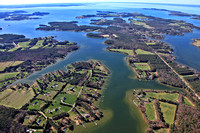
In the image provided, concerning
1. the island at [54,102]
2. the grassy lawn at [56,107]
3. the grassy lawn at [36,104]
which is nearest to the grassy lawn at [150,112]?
the island at [54,102]

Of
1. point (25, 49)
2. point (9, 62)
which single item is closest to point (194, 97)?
point (9, 62)

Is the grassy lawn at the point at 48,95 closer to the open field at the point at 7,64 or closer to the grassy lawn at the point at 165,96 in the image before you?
the open field at the point at 7,64

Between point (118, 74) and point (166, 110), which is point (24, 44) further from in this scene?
point (166, 110)

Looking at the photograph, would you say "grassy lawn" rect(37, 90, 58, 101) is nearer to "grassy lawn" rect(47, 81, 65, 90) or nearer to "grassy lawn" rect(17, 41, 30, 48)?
"grassy lawn" rect(47, 81, 65, 90)

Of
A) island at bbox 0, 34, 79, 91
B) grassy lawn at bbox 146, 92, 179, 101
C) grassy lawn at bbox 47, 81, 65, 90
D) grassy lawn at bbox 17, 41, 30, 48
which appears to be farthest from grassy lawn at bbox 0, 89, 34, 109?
grassy lawn at bbox 17, 41, 30, 48

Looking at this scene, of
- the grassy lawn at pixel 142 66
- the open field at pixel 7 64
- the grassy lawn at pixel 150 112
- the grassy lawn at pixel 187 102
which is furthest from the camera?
the grassy lawn at pixel 142 66

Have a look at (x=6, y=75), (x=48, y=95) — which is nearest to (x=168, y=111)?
(x=48, y=95)

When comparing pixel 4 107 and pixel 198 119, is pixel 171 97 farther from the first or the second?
pixel 4 107
